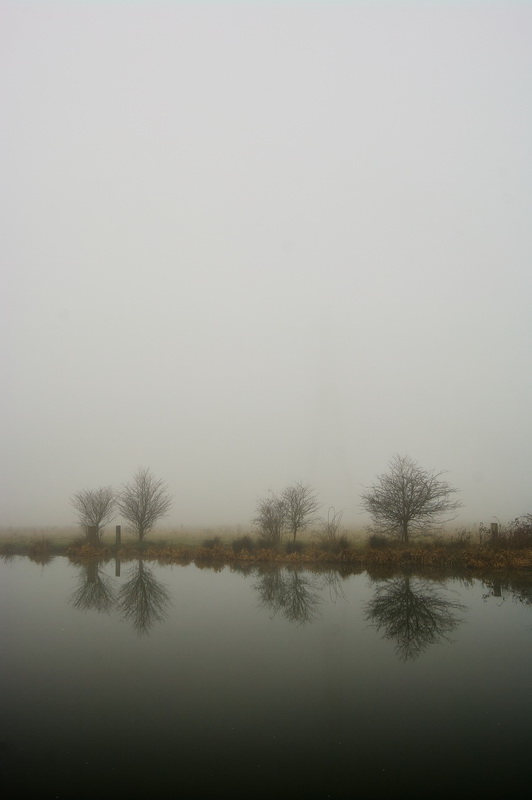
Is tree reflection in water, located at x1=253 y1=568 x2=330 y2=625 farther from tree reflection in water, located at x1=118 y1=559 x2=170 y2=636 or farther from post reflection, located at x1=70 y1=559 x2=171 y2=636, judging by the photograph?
post reflection, located at x1=70 y1=559 x2=171 y2=636

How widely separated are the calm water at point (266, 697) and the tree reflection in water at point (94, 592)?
0.59 ft

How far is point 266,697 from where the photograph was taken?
8.79m

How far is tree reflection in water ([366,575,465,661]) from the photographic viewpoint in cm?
1195

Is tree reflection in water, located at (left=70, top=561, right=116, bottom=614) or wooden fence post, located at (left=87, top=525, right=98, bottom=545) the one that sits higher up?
wooden fence post, located at (left=87, top=525, right=98, bottom=545)

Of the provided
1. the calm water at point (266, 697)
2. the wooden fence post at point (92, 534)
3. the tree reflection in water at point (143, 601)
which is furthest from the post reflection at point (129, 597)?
the wooden fence post at point (92, 534)

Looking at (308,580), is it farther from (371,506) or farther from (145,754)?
(145,754)

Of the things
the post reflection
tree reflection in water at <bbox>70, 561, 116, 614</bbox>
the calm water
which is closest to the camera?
the calm water

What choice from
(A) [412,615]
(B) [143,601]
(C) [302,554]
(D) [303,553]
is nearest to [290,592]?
(B) [143,601]

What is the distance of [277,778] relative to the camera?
6.18m

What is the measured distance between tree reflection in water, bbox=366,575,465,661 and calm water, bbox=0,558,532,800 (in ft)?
0.19

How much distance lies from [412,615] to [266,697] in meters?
6.75

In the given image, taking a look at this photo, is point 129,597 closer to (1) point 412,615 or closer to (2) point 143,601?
(2) point 143,601

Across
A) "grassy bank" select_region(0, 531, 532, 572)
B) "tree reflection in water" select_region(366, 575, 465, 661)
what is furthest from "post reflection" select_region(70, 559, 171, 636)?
"grassy bank" select_region(0, 531, 532, 572)

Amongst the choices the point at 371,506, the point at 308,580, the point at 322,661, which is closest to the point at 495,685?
the point at 322,661
